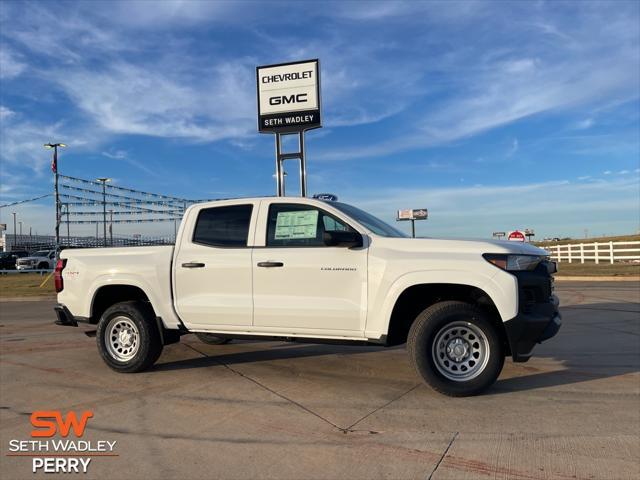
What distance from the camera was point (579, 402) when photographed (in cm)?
486

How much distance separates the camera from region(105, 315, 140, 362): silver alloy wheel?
6.21 metres

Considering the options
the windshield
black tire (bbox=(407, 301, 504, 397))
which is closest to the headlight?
black tire (bbox=(407, 301, 504, 397))

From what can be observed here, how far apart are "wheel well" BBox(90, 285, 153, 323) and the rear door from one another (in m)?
0.77

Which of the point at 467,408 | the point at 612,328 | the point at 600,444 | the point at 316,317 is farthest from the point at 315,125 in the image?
the point at 600,444

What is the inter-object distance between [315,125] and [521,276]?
10.5 meters

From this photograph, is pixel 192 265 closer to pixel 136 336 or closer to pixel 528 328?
pixel 136 336

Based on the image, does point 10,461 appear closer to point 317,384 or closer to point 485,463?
point 317,384

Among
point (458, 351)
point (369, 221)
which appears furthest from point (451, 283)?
point (369, 221)

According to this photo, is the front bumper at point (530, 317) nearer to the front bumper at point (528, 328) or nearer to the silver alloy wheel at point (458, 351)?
the front bumper at point (528, 328)

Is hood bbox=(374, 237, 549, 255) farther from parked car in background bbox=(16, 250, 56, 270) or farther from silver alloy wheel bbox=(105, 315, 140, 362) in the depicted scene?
parked car in background bbox=(16, 250, 56, 270)

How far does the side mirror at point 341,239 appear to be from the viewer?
5109 millimetres

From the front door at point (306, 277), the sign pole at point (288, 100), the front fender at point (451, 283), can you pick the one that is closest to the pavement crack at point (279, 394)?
the front door at point (306, 277)

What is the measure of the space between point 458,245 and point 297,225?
5.61 feet

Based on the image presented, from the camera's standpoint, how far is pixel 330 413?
460 centimetres
